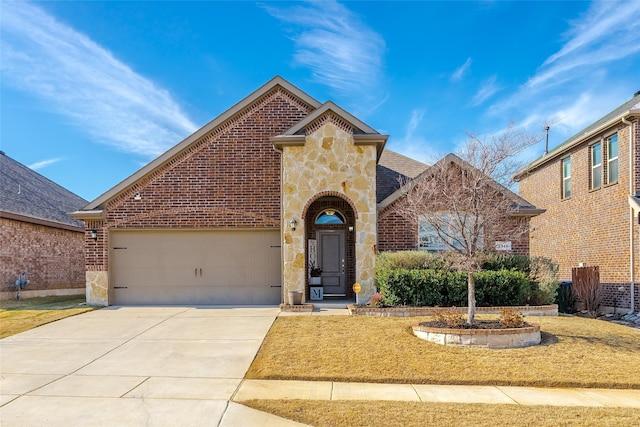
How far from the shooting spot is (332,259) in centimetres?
1499

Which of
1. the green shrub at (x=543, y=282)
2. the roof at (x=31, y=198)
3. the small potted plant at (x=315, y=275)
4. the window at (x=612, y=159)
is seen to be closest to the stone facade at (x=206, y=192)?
the small potted plant at (x=315, y=275)

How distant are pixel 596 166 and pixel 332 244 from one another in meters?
10.1

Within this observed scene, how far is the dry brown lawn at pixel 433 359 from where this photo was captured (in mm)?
6820

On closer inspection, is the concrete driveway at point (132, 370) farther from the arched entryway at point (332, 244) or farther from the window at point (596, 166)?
the window at point (596, 166)

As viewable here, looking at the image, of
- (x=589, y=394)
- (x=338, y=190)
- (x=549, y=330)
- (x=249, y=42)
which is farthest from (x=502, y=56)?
(x=589, y=394)

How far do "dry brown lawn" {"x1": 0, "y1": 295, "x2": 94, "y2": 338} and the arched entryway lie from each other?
22.4 ft

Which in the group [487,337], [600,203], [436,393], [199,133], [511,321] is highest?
[199,133]

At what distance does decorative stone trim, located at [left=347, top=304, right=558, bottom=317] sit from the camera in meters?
10.9

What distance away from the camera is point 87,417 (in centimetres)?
534

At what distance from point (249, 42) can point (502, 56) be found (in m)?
7.99

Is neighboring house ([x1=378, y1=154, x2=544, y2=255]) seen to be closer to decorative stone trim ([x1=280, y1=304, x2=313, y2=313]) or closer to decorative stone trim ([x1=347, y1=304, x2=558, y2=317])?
decorative stone trim ([x1=347, y1=304, x2=558, y2=317])

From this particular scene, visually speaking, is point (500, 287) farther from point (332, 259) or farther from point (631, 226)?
point (631, 226)

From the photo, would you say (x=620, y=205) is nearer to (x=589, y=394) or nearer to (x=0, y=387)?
(x=589, y=394)

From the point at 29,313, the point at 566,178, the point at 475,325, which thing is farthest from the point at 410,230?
the point at 29,313
